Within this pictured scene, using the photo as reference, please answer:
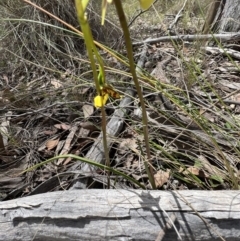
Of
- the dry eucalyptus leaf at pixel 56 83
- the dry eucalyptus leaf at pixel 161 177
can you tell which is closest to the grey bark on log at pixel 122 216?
the dry eucalyptus leaf at pixel 161 177

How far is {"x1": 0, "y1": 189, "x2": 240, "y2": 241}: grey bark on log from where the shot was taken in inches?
35.3

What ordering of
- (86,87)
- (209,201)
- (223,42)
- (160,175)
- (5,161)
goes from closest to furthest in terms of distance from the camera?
(209,201)
(160,175)
(5,161)
(86,87)
(223,42)

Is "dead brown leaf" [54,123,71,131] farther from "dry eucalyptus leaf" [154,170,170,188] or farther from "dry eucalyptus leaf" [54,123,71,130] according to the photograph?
"dry eucalyptus leaf" [154,170,170,188]

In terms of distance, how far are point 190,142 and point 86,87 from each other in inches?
26.1

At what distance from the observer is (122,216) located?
3.02 ft

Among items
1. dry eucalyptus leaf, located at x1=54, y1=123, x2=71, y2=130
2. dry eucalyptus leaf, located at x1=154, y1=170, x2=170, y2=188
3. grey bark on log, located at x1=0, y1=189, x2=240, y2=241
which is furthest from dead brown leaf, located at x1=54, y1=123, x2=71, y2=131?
grey bark on log, located at x1=0, y1=189, x2=240, y2=241

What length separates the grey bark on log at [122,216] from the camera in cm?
90

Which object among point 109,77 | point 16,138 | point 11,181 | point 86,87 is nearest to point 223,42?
point 109,77

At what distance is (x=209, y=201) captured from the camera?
36.4 inches

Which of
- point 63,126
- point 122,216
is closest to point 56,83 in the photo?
point 63,126

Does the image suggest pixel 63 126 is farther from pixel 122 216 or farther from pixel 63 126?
pixel 122 216

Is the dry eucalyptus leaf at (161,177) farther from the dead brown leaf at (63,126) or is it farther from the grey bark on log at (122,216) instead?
the dead brown leaf at (63,126)

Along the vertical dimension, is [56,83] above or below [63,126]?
above

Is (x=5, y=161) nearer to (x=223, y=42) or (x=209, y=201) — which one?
(x=209, y=201)
